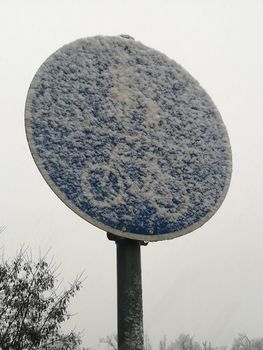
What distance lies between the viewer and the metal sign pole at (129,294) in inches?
49.9

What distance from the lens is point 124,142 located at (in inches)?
55.1

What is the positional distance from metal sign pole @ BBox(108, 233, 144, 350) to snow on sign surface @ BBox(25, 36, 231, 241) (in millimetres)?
65

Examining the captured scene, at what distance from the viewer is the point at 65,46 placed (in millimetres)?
1490

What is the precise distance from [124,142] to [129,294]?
49 centimetres

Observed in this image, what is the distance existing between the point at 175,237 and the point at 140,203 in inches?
6.8

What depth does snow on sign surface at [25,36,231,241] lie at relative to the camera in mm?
1319

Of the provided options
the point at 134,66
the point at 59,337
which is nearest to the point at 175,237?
the point at 134,66

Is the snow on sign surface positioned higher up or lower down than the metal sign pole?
higher up

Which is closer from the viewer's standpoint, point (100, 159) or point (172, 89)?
point (100, 159)

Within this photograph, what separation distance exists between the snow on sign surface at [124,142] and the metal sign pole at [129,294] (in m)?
0.06

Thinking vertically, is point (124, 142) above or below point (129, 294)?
above

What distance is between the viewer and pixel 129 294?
51.4 inches

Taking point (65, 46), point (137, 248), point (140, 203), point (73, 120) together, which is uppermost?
point (65, 46)

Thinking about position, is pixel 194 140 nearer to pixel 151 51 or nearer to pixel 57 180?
pixel 151 51
